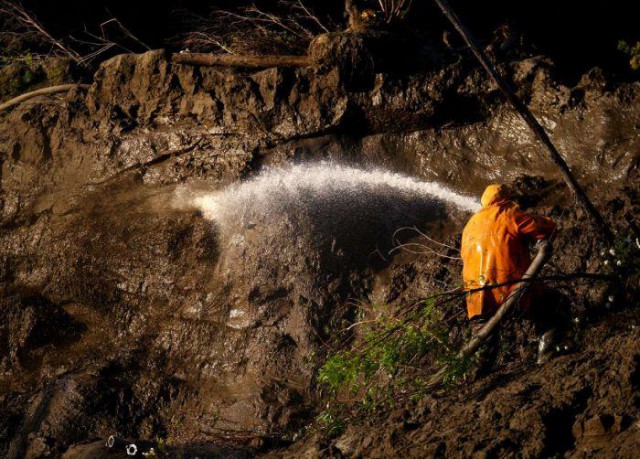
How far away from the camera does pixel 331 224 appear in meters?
9.45

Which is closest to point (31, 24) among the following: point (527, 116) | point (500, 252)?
point (527, 116)

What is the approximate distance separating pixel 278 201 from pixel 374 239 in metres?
1.29

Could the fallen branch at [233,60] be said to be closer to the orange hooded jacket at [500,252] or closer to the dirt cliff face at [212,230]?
the dirt cliff face at [212,230]

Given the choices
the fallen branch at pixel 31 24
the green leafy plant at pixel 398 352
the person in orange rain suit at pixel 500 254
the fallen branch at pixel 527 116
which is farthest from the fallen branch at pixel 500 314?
the fallen branch at pixel 31 24

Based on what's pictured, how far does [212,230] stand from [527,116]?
14.4 feet

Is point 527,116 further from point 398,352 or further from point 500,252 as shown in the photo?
point 398,352

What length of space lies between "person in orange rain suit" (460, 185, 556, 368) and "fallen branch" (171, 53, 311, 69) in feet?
15.5

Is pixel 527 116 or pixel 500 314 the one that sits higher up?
pixel 527 116

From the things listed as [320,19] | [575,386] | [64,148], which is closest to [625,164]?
[575,386]

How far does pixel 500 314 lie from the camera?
687 cm

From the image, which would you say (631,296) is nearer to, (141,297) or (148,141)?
(141,297)

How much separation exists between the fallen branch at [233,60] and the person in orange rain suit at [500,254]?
15.5 feet

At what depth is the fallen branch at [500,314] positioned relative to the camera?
680 cm

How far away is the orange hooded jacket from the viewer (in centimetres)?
711
